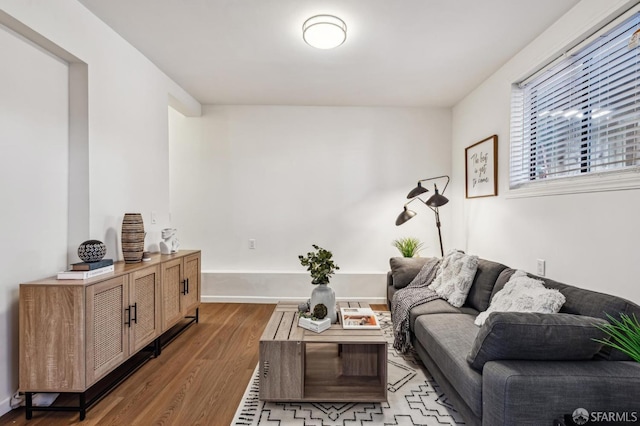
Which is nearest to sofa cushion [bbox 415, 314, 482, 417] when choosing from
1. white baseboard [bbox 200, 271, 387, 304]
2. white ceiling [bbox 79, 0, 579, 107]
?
white baseboard [bbox 200, 271, 387, 304]

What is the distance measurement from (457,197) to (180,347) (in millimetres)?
3640

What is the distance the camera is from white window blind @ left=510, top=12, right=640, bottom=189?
1.80 m

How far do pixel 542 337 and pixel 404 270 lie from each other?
77.8 inches

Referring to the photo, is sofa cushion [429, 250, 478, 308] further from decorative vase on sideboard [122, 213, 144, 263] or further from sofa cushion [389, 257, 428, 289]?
decorative vase on sideboard [122, 213, 144, 263]

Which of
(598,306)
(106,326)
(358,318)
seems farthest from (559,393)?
(106,326)

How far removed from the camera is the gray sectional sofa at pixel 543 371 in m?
1.29

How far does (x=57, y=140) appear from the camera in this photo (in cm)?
218

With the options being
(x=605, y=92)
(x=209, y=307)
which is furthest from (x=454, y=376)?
(x=209, y=307)

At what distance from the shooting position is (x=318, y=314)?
210 cm

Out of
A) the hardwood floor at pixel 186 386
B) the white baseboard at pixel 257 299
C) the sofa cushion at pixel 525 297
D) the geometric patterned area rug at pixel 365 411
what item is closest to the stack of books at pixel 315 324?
the geometric patterned area rug at pixel 365 411

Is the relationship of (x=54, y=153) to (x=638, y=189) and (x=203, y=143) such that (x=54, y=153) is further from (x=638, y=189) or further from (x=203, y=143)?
(x=638, y=189)

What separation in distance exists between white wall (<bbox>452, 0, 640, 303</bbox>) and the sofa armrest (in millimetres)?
680

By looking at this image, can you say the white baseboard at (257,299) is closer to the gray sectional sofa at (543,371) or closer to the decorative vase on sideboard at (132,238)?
the decorative vase on sideboard at (132,238)

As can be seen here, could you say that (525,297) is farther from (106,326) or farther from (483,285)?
(106,326)
